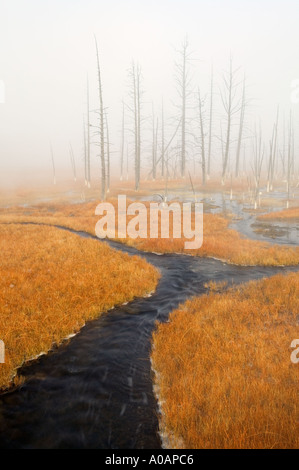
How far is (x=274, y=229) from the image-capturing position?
63.8ft

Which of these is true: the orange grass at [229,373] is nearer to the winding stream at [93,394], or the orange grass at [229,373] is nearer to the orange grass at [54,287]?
the winding stream at [93,394]

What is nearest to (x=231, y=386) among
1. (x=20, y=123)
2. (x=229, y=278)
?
(x=229, y=278)

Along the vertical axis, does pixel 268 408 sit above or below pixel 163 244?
below

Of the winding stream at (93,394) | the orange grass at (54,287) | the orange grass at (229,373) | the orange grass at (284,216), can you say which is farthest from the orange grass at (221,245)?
the winding stream at (93,394)

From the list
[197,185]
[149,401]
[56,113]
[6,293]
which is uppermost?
[56,113]

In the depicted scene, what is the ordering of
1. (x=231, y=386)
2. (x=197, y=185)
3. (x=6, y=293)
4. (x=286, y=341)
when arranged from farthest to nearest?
1. (x=197, y=185)
2. (x=6, y=293)
3. (x=286, y=341)
4. (x=231, y=386)

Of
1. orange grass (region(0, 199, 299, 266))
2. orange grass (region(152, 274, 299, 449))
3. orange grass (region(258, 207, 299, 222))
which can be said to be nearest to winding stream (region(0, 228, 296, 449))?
orange grass (region(152, 274, 299, 449))

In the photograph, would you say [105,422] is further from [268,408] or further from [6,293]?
[6,293]

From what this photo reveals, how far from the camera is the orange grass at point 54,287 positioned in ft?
20.8

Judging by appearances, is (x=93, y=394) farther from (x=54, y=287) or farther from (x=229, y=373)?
(x=54, y=287)

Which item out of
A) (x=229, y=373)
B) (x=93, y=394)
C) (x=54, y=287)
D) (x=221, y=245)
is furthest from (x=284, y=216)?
(x=93, y=394)

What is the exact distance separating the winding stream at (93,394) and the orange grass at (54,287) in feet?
1.49

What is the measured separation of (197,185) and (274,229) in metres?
23.8
